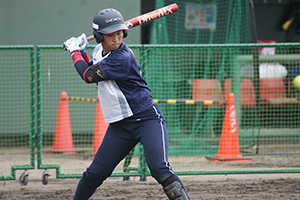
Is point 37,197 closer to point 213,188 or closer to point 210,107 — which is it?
point 213,188

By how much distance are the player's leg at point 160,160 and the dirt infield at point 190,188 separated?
1584 mm

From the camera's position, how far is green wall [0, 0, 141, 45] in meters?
9.86

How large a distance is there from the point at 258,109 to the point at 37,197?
4.28 meters

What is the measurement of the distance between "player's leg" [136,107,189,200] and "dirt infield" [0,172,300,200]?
1.58 metres

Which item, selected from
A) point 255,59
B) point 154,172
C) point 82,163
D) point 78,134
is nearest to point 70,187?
point 82,163

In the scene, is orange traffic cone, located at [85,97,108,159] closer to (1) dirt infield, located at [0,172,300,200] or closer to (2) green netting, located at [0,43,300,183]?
(2) green netting, located at [0,43,300,183]

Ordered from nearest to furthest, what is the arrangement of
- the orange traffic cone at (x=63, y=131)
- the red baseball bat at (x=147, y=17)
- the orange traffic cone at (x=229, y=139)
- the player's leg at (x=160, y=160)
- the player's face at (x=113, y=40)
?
the player's leg at (x=160, y=160) → the player's face at (x=113, y=40) → the red baseball bat at (x=147, y=17) → the orange traffic cone at (x=229, y=139) → the orange traffic cone at (x=63, y=131)

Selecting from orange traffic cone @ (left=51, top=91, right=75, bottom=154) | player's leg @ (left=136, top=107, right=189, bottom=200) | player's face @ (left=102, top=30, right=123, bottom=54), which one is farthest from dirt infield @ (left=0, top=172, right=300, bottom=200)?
player's face @ (left=102, top=30, right=123, bottom=54)

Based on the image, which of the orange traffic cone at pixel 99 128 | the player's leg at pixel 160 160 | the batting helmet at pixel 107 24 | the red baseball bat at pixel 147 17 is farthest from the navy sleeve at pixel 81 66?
the orange traffic cone at pixel 99 128

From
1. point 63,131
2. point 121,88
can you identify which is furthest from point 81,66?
point 63,131

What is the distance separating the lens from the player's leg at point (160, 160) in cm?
388

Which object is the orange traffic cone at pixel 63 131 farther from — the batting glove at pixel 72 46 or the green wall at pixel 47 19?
the batting glove at pixel 72 46

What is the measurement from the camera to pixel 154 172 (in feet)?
12.8

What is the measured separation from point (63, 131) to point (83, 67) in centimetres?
466
